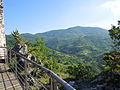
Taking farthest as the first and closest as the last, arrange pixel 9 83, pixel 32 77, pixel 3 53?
pixel 3 53, pixel 9 83, pixel 32 77

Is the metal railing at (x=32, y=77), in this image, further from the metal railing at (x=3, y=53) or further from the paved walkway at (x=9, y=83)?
the metal railing at (x=3, y=53)

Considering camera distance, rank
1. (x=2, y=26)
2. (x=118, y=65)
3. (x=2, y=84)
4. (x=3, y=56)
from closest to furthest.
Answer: (x=2, y=84)
(x=3, y=56)
(x=2, y=26)
(x=118, y=65)

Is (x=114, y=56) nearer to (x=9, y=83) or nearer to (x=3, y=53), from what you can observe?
(x=3, y=53)

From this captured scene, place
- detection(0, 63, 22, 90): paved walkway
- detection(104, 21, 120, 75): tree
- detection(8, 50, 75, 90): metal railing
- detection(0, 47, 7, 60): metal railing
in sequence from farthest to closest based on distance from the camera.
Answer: detection(104, 21, 120, 75): tree
detection(0, 47, 7, 60): metal railing
detection(0, 63, 22, 90): paved walkway
detection(8, 50, 75, 90): metal railing

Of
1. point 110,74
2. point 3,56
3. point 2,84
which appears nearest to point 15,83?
point 2,84

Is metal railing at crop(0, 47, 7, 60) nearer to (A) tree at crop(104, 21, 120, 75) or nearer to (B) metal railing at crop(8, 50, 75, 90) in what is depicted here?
(B) metal railing at crop(8, 50, 75, 90)

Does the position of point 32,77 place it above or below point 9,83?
above

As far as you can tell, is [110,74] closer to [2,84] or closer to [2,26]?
[2,26]

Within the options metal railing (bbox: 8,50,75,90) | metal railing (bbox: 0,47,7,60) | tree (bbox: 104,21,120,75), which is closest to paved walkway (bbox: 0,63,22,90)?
metal railing (bbox: 8,50,75,90)

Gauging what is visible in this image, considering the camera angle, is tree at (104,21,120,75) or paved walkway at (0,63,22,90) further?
tree at (104,21,120,75)

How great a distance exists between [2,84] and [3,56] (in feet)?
12.9

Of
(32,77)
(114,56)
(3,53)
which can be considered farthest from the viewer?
(114,56)

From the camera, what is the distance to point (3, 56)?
868 cm

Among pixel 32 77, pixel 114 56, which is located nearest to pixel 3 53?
pixel 32 77
